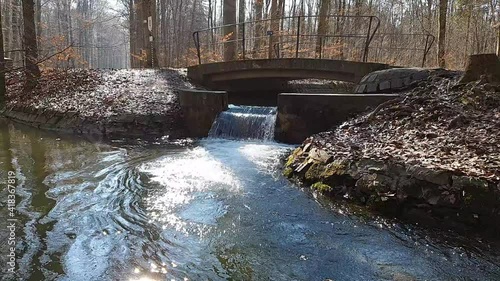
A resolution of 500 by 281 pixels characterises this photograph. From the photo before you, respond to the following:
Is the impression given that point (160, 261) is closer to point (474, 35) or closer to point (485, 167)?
point (485, 167)

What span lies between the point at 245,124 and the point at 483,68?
18.0 ft

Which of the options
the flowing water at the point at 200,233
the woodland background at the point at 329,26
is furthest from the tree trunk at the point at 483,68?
the woodland background at the point at 329,26

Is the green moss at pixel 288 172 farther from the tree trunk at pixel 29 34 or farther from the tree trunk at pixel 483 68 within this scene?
the tree trunk at pixel 29 34

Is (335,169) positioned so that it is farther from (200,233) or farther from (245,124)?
(245,124)

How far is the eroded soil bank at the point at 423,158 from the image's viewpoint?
4.12 meters

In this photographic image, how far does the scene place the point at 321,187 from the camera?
5.48 m

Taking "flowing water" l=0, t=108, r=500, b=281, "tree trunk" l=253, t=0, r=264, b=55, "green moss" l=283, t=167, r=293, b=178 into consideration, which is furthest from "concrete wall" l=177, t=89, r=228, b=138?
"tree trunk" l=253, t=0, r=264, b=55

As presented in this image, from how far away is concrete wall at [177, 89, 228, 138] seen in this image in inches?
405

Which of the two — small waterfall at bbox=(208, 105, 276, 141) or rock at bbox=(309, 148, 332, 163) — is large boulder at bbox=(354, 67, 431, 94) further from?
rock at bbox=(309, 148, 332, 163)

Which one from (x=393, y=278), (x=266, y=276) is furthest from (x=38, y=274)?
(x=393, y=278)

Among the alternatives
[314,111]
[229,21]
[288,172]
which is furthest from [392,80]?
[229,21]

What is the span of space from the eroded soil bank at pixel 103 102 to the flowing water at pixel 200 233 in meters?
3.54

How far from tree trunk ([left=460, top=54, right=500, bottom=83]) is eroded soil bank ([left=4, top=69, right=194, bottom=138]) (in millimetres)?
7093

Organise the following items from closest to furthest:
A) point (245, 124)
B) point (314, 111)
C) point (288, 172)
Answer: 1. point (288, 172)
2. point (314, 111)
3. point (245, 124)
